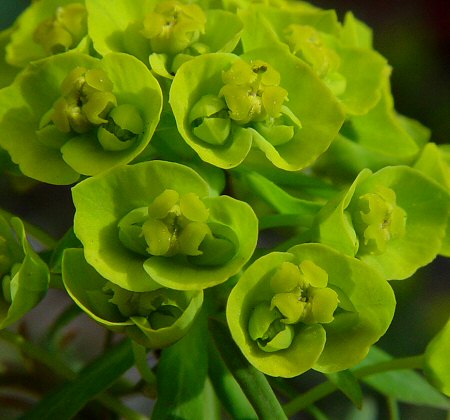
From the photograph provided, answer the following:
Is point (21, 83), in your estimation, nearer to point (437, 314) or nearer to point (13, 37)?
point (13, 37)

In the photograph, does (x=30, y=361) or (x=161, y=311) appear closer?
(x=161, y=311)

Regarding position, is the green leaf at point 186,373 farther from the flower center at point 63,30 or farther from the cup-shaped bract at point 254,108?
the flower center at point 63,30

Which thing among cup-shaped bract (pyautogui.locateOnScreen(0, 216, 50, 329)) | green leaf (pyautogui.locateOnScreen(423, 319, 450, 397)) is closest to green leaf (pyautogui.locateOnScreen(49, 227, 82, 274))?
cup-shaped bract (pyautogui.locateOnScreen(0, 216, 50, 329))

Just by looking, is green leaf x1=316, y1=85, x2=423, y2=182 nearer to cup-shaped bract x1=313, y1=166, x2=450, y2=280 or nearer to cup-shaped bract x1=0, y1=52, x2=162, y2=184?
cup-shaped bract x1=313, y1=166, x2=450, y2=280

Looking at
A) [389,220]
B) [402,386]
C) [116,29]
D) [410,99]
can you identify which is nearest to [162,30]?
[116,29]

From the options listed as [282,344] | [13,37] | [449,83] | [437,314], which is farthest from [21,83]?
[449,83]

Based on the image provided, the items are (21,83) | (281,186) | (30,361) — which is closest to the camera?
(21,83)
